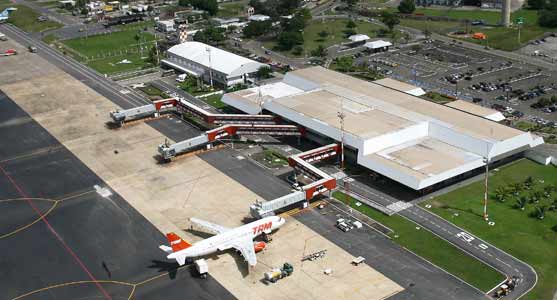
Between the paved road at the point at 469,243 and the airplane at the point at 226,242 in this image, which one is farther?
the airplane at the point at 226,242

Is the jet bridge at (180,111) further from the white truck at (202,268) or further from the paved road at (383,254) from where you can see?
the white truck at (202,268)

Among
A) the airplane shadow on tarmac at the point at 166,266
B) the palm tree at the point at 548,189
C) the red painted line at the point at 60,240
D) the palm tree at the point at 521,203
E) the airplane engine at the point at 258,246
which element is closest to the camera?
the red painted line at the point at 60,240

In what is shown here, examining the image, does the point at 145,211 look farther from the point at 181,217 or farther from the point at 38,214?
the point at 38,214

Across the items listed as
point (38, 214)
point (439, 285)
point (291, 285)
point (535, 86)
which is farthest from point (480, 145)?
point (38, 214)

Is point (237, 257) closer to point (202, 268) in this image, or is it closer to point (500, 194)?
point (202, 268)

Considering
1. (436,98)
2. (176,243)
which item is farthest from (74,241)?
(436,98)

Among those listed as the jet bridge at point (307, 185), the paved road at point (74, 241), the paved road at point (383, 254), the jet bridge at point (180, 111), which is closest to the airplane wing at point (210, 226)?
the paved road at point (74, 241)
